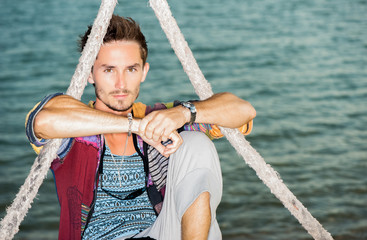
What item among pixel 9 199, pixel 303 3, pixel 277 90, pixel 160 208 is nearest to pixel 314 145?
pixel 277 90

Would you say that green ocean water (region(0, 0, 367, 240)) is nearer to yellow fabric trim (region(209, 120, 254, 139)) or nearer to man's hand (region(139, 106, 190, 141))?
yellow fabric trim (region(209, 120, 254, 139))

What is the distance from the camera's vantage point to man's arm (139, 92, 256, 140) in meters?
1.92

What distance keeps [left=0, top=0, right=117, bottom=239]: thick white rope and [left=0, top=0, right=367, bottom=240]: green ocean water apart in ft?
6.95

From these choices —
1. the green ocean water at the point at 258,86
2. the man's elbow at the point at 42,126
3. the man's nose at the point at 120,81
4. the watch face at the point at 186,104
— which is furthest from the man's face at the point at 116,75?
the green ocean water at the point at 258,86

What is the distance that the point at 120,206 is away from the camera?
2.14 meters

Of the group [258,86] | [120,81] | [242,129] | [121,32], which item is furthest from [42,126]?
[258,86]

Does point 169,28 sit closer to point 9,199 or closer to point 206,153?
point 206,153

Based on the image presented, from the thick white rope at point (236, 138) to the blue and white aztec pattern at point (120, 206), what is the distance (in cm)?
43

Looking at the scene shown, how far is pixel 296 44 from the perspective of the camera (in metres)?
8.22

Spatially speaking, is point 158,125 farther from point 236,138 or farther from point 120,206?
point 120,206

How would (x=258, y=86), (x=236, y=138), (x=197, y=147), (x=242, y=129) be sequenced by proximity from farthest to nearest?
(x=258, y=86) → (x=242, y=129) → (x=236, y=138) → (x=197, y=147)

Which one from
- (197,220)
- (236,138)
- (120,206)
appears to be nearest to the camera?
(197,220)

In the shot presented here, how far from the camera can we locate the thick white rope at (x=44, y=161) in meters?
1.77

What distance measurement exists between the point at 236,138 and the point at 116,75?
55cm
